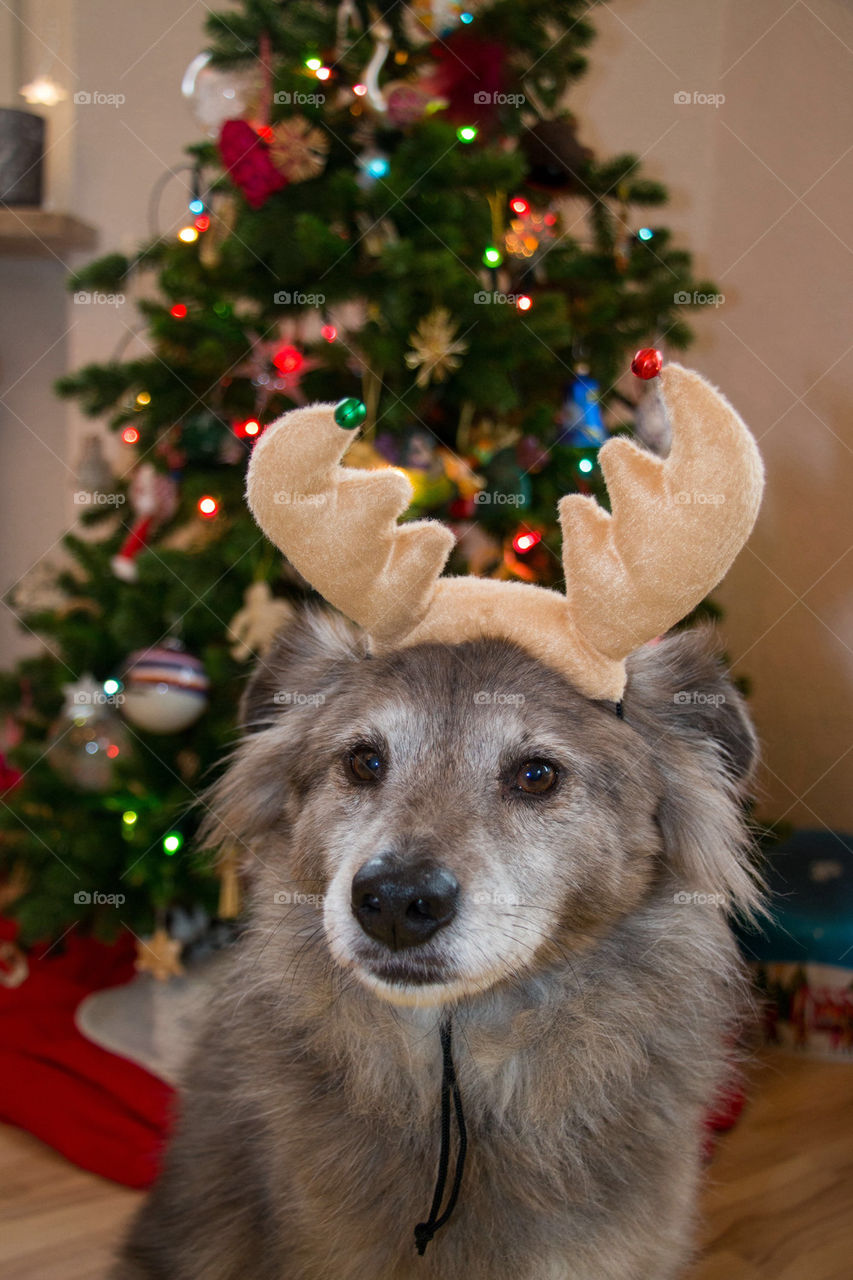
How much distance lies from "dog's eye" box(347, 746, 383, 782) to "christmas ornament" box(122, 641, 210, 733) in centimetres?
106

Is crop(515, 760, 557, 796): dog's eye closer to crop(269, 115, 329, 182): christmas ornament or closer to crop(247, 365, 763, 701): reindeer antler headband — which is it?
crop(247, 365, 763, 701): reindeer antler headband

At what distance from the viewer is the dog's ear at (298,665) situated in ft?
4.65

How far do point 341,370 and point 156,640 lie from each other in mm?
819

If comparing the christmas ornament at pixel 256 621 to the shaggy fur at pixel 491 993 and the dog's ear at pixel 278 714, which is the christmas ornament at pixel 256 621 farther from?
the shaggy fur at pixel 491 993

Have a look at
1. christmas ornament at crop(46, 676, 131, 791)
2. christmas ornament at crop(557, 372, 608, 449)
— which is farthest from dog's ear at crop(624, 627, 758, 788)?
christmas ornament at crop(46, 676, 131, 791)

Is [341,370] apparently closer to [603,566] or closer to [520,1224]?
[603,566]

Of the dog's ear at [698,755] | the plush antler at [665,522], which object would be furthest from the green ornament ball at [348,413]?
the dog's ear at [698,755]

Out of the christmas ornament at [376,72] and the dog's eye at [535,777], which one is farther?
the christmas ornament at [376,72]

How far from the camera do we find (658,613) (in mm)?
1117

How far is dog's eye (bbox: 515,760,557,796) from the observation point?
1188 mm

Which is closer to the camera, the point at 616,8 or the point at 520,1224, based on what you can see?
the point at 520,1224

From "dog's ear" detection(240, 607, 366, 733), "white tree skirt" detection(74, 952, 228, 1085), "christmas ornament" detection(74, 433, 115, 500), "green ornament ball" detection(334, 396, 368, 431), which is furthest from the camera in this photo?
"christmas ornament" detection(74, 433, 115, 500)

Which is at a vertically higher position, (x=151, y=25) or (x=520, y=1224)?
(x=151, y=25)

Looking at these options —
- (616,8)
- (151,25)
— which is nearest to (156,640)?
(151,25)
